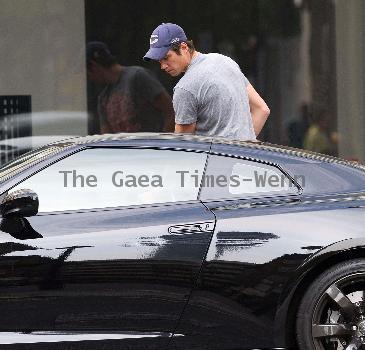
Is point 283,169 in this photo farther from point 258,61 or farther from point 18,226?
point 258,61

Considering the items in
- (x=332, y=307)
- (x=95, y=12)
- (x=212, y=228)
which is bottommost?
(x=332, y=307)

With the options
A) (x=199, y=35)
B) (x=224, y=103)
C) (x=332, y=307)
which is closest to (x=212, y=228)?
(x=332, y=307)

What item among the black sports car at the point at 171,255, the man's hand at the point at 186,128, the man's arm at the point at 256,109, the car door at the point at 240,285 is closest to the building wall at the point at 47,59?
the man's arm at the point at 256,109

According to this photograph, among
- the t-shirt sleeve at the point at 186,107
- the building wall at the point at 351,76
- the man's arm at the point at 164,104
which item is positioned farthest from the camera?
the building wall at the point at 351,76

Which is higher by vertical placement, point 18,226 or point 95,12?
point 95,12

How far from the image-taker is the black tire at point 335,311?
575cm

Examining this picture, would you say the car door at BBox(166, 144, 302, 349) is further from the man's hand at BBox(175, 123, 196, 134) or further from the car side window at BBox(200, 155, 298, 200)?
the man's hand at BBox(175, 123, 196, 134)

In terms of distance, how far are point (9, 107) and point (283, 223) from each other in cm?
685

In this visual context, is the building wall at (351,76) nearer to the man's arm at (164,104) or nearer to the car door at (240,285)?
the man's arm at (164,104)

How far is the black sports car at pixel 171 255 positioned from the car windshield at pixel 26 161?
0.02 m

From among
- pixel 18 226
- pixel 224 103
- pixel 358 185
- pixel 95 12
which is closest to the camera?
pixel 18 226

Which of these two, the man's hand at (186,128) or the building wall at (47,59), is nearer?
the man's hand at (186,128)

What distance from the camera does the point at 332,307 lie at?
5824 mm

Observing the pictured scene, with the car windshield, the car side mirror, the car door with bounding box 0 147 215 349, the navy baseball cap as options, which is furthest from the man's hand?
the car side mirror
